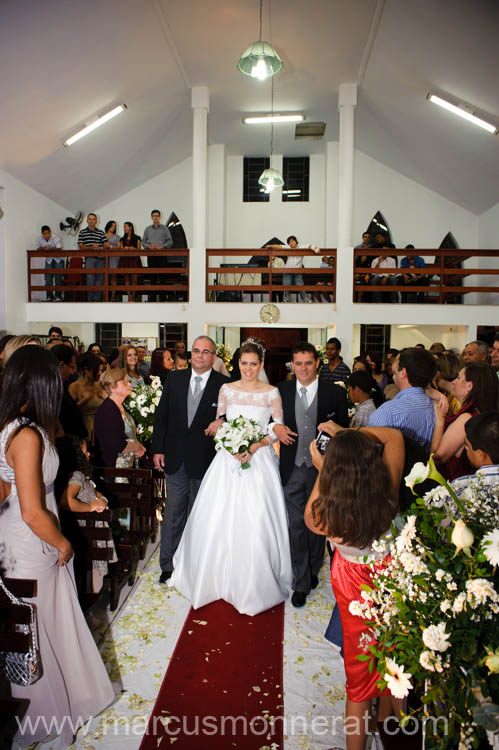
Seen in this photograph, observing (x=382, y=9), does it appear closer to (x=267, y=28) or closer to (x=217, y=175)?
(x=267, y=28)

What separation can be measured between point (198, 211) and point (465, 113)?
5.64 meters

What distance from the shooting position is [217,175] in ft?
47.8

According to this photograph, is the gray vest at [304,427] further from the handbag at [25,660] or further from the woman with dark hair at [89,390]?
the woman with dark hair at [89,390]

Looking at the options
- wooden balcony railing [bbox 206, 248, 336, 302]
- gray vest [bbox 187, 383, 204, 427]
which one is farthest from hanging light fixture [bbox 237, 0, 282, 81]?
gray vest [bbox 187, 383, 204, 427]

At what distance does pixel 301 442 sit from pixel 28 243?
956 cm

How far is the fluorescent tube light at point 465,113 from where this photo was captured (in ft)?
29.5

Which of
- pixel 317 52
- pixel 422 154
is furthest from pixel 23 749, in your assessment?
pixel 422 154

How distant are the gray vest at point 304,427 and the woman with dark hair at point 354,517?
5.26ft

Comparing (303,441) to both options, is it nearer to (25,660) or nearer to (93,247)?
(25,660)

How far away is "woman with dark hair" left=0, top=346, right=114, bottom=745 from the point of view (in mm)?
2123

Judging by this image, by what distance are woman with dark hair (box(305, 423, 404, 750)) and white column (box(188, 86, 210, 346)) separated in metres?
9.20

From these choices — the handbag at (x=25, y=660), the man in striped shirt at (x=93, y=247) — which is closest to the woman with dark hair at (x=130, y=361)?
the handbag at (x=25, y=660)

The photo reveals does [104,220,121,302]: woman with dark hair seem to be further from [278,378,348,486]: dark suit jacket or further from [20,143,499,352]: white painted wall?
[278,378,348,486]: dark suit jacket

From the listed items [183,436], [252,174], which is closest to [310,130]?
[252,174]
